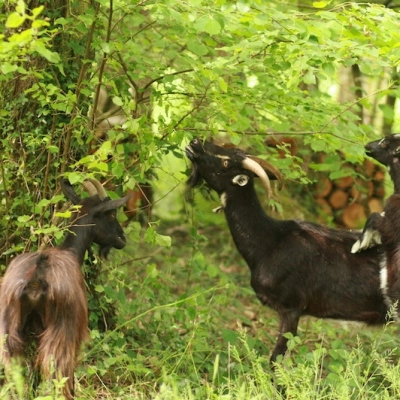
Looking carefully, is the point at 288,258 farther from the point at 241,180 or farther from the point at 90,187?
the point at 90,187

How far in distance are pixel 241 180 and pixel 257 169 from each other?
0.26 m

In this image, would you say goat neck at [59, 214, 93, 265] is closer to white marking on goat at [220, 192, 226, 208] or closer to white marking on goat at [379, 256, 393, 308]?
white marking on goat at [220, 192, 226, 208]

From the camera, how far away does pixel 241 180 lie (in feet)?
22.9

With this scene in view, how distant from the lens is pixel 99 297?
22.7 ft

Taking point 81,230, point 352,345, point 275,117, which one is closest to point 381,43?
point 275,117

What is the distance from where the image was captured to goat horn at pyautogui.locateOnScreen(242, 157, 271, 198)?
6.66 meters

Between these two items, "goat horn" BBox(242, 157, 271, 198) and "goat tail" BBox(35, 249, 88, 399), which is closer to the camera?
"goat tail" BBox(35, 249, 88, 399)

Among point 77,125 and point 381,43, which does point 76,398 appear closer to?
point 77,125

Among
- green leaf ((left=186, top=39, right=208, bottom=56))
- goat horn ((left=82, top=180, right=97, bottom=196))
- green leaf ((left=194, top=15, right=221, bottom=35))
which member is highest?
green leaf ((left=194, top=15, right=221, bottom=35))

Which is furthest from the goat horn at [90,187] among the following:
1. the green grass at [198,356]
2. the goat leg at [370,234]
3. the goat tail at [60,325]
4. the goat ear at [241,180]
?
the goat leg at [370,234]

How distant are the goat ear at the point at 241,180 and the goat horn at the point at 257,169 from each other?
92mm

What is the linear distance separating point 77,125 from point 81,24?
0.77 meters

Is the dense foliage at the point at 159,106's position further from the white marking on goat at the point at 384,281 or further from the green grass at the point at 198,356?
the white marking on goat at the point at 384,281

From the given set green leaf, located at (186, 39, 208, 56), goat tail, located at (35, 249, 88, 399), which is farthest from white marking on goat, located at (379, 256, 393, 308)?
goat tail, located at (35, 249, 88, 399)
